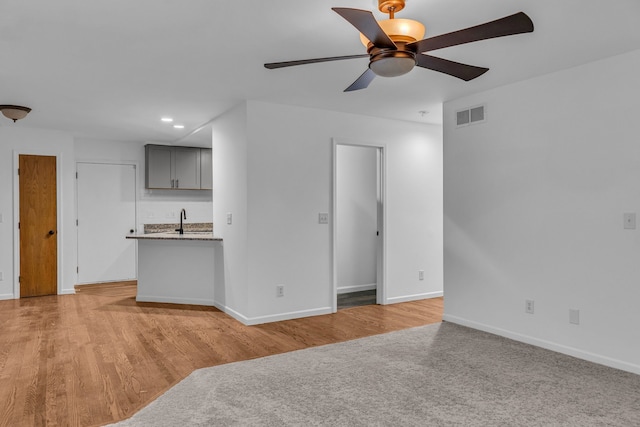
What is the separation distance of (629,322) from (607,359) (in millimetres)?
340

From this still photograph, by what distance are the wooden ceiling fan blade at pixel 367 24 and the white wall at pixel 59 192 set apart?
5701 mm

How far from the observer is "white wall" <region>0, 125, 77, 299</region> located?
19.1 feet

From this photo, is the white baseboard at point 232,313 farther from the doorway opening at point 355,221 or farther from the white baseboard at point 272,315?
the doorway opening at point 355,221

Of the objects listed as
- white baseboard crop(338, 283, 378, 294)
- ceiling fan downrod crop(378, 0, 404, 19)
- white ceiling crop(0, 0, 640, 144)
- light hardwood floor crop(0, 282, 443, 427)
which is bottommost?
light hardwood floor crop(0, 282, 443, 427)

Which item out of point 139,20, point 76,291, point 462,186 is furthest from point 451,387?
point 76,291

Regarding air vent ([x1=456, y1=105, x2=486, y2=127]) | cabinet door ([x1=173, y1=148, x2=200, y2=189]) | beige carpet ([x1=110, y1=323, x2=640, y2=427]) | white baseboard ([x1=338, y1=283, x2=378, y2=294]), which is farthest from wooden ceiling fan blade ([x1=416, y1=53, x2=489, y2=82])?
cabinet door ([x1=173, y1=148, x2=200, y2=189])

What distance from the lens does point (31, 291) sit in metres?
6.02

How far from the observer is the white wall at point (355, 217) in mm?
6383

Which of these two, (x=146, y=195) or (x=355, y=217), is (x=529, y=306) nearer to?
(x=355, y=217)

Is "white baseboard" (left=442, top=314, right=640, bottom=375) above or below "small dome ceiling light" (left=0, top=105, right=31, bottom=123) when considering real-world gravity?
below

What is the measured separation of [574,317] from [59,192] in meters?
6.53

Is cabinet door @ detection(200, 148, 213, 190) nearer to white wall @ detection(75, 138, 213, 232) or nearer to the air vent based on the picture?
white wall @ detection(75, 138, 213, 232)

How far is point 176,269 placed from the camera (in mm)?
5504

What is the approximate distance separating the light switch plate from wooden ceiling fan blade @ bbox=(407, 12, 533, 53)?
194 centimetres
